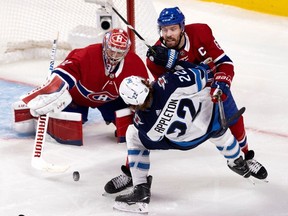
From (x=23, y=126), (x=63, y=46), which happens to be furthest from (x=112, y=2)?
(x=23, y=126)

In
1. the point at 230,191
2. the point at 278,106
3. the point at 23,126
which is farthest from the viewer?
the point at 278,106

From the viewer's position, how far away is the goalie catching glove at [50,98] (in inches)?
156

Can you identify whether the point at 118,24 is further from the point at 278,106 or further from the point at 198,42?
the point at 198,42

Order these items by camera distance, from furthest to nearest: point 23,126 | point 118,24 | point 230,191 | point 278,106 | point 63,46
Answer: point 63,46 → point 118,24 → point 278,106 → point 23,126 → point 230,191

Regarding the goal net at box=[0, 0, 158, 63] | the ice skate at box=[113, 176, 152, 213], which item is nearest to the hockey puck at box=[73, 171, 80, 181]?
the ice skate at box=[113, 176, 152, 213]

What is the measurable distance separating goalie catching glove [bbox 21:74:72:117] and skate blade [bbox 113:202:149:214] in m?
0.65

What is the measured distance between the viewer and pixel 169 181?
3.84 m

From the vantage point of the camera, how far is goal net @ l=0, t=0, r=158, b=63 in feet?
17.1

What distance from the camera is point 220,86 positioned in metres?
3.51

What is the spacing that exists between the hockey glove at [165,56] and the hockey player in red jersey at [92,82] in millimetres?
449

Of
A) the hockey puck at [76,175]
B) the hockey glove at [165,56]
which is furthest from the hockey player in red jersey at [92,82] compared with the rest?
the hockey glove at [165,56]

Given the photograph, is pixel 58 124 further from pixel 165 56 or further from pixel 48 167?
pixel 165 56

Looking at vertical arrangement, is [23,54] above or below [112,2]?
below

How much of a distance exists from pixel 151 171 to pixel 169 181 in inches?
5.4
